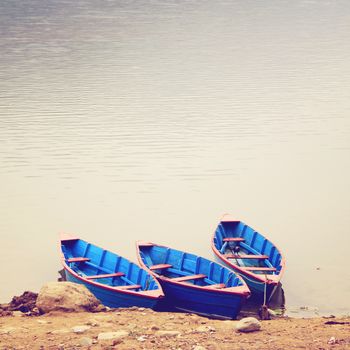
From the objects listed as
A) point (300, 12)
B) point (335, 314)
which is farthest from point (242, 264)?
point (300, 12)

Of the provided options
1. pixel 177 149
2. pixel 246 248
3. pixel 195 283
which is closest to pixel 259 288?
pixel 195 283

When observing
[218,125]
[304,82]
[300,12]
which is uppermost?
[300,12]

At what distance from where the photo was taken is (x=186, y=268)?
63.5 ft

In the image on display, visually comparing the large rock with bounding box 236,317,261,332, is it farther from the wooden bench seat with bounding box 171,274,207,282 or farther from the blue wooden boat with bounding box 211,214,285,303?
the wooden bench seat with bounding box 171,274,207,282

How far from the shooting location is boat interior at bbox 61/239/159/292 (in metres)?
18.2

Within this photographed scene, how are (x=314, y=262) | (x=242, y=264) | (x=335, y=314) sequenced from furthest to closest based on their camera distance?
(x=314, y=262)
(x=242, y=264)
(x=335, y=314)

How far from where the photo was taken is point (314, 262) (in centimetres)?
2272

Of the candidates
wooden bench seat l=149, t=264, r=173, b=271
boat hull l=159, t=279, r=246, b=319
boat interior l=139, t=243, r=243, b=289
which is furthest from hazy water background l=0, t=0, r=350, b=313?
wooden bench seat l=149, t=264, r=173, b=271

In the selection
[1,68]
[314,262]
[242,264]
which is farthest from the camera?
[1,68]

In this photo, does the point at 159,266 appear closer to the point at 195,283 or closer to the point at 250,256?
the point at 195,283

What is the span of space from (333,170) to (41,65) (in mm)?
32823

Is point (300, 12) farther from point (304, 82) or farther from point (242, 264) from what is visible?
point (242, 264)

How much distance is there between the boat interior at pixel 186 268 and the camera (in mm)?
18031

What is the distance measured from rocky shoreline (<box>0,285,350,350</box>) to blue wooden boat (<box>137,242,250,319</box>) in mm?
1054
